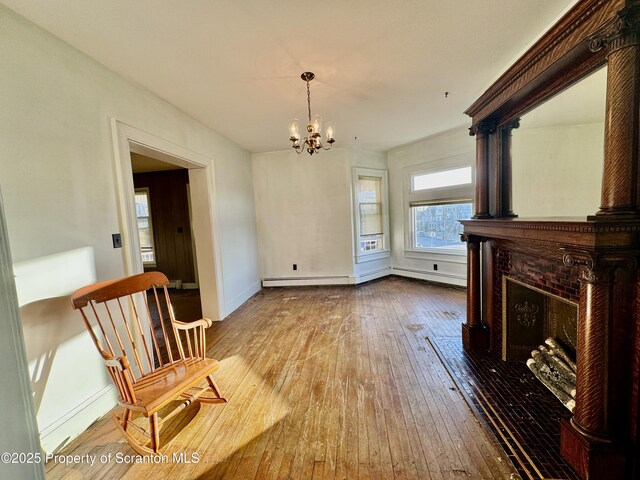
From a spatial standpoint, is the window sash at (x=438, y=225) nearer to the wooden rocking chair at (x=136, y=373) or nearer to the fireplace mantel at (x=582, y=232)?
the fireplace mantel at (x=582, y=232)

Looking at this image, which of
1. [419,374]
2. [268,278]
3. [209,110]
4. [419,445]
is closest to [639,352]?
[419,445]

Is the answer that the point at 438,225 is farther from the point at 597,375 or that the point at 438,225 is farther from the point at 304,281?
the point at 597,375

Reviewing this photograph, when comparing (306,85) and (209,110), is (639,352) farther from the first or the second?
(209,110)

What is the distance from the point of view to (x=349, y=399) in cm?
189

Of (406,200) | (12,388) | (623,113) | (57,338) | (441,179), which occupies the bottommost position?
(57,338)

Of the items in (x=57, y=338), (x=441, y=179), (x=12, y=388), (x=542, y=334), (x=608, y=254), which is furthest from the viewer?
(x=441, y=179)

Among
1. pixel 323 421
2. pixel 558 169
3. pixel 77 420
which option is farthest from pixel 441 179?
pixel 77 420

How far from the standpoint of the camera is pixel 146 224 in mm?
5477

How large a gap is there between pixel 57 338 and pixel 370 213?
15.2 ft

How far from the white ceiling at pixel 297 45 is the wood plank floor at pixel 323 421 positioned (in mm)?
2604

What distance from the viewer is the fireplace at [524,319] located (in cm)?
202

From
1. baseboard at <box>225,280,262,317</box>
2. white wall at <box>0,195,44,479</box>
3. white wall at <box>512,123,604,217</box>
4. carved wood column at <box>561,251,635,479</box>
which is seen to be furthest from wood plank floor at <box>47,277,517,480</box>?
white wall at <box>512,123,604,217</box>

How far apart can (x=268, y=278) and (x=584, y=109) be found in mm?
4668

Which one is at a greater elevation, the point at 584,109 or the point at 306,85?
the point at 306,85
